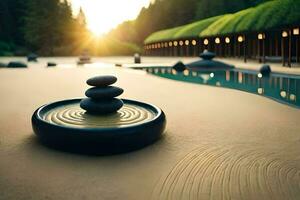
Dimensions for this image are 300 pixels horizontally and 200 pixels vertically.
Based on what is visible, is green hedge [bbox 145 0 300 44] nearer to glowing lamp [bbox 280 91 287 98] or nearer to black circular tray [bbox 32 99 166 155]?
glowing lamp [bbox 280 91 287 98]

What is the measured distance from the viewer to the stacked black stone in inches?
262

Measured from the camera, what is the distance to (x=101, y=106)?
668 centimetres

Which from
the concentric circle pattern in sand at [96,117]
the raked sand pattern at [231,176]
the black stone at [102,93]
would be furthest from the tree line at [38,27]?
the raked sand pattern at [231,176]

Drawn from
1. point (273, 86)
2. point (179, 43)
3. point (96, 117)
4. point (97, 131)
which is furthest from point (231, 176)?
point (179, 43)

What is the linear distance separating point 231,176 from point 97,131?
7.09 feet

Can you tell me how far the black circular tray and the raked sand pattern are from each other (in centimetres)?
89

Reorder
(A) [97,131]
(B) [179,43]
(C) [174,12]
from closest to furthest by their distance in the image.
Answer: (A) [97,131] < (B) [179,43] < (C) [174,12]

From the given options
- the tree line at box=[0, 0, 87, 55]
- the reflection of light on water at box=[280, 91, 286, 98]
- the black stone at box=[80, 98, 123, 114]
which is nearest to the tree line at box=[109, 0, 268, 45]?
the tree line at box=[0, 0, 87, 55]

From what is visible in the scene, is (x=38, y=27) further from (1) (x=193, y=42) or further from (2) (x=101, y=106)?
(2) (x=101, y=106)

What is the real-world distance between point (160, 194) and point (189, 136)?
2556mm

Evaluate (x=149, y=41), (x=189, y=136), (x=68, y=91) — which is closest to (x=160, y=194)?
(x=189, y=136)

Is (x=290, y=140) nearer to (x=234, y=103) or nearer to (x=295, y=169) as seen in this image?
(x=295, y=169)

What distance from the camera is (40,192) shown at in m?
4.11

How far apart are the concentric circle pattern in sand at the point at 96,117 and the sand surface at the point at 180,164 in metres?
0.55
